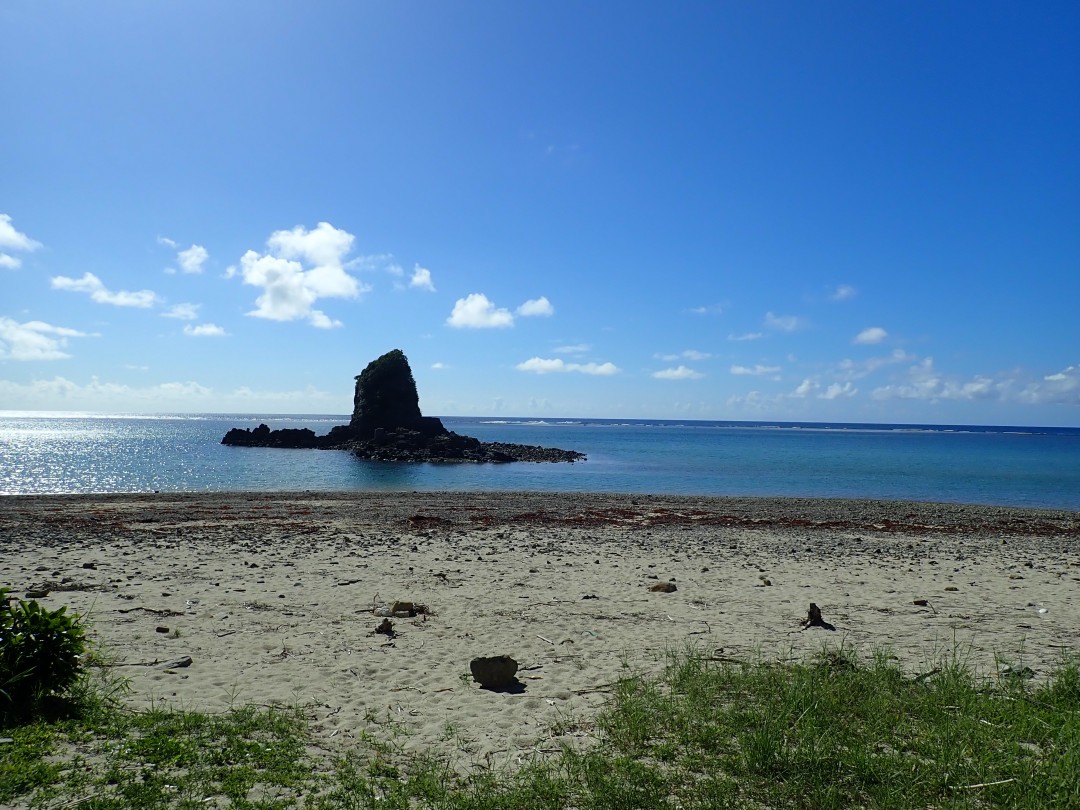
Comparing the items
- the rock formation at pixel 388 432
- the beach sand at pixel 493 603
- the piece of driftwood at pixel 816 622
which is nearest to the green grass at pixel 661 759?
the beach sand at pixel 493 603

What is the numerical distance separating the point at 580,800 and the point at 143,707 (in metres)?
5.10

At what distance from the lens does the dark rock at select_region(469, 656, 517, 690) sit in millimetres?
8070

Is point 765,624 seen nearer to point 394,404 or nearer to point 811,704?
point 811,704

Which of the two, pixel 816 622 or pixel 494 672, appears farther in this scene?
pixel 816 622

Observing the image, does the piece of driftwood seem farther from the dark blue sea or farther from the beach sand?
the dark blue sea

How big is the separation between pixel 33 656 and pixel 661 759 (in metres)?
6.51

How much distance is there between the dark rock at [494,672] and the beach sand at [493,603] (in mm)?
167

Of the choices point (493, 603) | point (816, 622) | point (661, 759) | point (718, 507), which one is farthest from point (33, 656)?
point (718, 507)

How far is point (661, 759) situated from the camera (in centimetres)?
593

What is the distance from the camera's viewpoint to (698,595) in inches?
524

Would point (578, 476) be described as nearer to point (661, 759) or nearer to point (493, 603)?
point (493, 603)

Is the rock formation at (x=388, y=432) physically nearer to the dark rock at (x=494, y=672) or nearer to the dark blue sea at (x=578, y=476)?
the dark blue sea at (x=578, y=476)

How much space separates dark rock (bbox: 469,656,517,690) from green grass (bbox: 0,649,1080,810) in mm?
1467

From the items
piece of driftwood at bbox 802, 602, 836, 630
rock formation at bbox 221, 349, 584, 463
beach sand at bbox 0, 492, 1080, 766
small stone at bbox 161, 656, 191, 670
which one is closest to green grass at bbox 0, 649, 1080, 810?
beach sand at bbox 0, 492, 1080, 766
